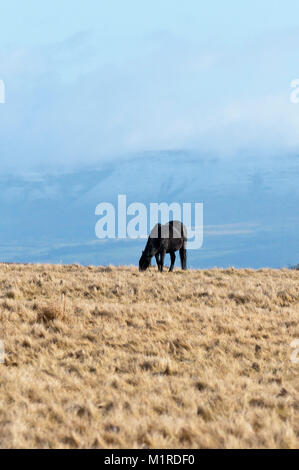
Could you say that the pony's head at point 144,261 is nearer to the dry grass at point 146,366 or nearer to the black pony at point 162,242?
the black pony at point 162,242

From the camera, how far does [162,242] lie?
922 inches

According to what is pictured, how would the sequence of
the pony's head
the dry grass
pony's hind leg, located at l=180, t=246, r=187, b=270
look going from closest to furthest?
1. the dry grass
2. the pony's head
3. pony's hind leg, located at l=180, t=246, r=187, b=270

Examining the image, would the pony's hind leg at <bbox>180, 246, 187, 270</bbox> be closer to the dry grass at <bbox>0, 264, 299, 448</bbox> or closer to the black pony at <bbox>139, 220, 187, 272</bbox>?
the black pony at <bbox>139, 220, 187, 272</bbox>

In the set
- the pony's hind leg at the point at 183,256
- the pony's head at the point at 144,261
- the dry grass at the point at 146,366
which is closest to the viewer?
the dry grass at the point at 146,366

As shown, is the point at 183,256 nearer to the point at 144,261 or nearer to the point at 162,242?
the point at 162,242

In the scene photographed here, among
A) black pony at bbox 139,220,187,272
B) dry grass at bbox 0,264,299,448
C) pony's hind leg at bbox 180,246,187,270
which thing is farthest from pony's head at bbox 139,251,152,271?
dry grass at bbox 0,264,299,448


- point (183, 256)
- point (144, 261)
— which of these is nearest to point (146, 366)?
point (144, 261)

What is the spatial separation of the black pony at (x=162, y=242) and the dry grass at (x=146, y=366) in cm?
540

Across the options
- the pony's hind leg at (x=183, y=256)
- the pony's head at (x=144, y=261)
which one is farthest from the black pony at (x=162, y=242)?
the pony's hind leg at (x=183, y=256)

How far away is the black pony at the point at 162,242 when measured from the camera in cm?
2338

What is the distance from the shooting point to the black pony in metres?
23.4

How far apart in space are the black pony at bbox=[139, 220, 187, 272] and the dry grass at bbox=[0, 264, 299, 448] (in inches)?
213

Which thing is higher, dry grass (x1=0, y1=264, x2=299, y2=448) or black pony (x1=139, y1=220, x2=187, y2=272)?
black pony (x1=139, y1=220, x2=187, y2=272)
